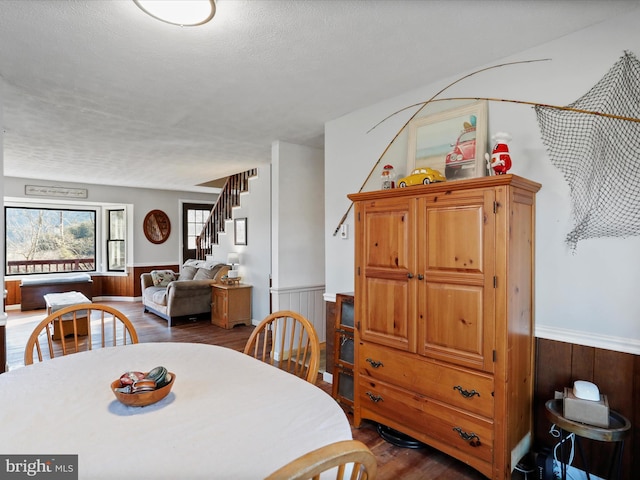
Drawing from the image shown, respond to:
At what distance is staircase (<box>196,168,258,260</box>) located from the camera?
6.16 metres

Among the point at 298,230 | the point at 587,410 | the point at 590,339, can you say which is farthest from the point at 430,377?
the point at 298,230

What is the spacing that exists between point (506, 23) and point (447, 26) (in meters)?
0.30

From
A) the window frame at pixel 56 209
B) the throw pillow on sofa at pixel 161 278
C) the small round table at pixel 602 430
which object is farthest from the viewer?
the window frame at pixel 56 209

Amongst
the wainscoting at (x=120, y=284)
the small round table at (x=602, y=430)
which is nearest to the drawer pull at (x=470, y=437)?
the small round table at (x=602, y=430)

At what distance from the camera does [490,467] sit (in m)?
1.91

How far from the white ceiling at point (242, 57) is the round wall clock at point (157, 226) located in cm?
448

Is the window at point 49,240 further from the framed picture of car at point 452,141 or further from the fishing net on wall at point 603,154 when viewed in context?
the fishing net on wall at point 603,154

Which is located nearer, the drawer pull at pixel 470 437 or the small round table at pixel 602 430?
the small round table at pixel 602 430

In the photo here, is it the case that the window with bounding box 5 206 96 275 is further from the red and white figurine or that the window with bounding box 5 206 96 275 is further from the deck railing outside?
the red and white figurine

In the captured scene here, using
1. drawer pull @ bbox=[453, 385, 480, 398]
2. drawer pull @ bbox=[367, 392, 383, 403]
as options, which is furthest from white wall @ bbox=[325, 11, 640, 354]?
drawer pull @ bbox=[367, 392, 383, 403]

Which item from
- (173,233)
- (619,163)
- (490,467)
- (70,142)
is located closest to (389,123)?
(619,163)

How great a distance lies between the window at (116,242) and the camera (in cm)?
823

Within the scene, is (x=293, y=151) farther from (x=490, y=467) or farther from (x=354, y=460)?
(x=354, y=460)

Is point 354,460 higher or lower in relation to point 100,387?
higher
